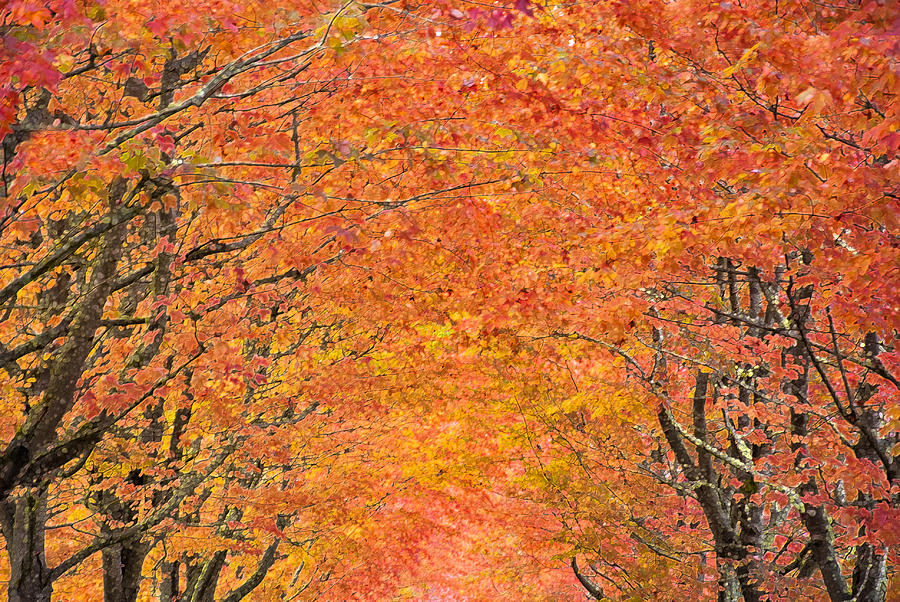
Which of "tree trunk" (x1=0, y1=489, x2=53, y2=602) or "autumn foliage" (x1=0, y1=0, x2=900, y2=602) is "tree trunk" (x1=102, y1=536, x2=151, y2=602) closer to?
"autumn foliage" (x1=0, y1=0, x2=900, y2=602)

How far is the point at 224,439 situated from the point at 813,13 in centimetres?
980

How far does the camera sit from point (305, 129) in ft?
31.4

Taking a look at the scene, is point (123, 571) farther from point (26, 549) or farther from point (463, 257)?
point (463, 257)

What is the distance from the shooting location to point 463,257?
10352 millimetres

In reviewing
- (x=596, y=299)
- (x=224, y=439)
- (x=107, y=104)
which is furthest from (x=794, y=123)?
(x=224, y=439)

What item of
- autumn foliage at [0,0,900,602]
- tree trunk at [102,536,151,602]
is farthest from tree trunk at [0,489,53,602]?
tree trunk at [102,536,151,602]

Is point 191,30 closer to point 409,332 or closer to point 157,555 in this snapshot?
point 409,332

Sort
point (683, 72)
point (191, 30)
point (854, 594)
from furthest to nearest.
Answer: point (854, 594) → point (683, 72) → point (191, 30)

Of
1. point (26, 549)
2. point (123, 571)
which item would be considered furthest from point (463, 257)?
point (123, 571)

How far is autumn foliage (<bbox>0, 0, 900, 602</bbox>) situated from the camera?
6.14 m

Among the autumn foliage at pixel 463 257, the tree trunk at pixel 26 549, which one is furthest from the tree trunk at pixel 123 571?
the tree trunk at pixel 26 549

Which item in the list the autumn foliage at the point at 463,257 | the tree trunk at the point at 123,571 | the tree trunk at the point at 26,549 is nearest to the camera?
the autumn foliage at the point at 463,257

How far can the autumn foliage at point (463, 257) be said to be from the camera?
6145 millimetres

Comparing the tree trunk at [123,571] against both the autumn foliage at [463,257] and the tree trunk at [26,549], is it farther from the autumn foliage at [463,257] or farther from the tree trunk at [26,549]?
the tree trunk at [26,549]
